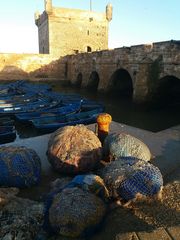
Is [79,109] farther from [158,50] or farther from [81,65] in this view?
[81,65]

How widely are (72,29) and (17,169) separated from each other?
1336 inches

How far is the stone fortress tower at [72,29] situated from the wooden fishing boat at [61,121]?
25.2 meters

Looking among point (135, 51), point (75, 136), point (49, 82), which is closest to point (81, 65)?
point (49, 82)

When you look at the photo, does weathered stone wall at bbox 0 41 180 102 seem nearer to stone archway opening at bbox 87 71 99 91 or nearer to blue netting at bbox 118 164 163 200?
stone archway opening at bbox 87 71 99 91

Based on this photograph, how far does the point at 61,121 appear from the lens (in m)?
11.3

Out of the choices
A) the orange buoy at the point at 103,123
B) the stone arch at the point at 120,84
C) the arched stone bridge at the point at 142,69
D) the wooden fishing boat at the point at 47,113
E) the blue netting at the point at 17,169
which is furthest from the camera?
the stone arch at the point at 120,84

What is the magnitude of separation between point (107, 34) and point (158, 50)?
24.2m

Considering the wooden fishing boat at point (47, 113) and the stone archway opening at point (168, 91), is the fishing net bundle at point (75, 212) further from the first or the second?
the stone archway opening at point (168, 91)

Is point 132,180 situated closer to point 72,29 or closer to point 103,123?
point 103,123

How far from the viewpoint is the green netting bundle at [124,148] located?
5.42m

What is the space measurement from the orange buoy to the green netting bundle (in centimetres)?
73

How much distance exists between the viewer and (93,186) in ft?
13.3

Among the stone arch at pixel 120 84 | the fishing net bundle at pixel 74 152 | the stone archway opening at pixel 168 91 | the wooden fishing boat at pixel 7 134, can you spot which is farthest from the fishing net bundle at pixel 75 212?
the stone arch at pixel 120 84

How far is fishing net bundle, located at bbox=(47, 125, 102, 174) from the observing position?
5.11 metres
